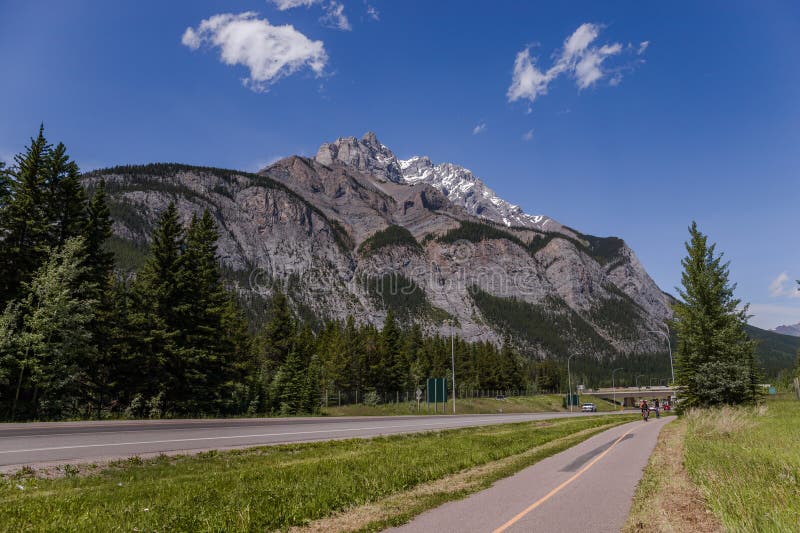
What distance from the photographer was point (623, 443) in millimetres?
21359

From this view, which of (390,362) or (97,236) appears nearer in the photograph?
(97,236)

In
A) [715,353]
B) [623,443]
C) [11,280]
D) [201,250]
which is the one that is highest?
[201,250]

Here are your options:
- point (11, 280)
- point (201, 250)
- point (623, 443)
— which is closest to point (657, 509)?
point (623, 443)

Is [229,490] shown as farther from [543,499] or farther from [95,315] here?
[95,315]

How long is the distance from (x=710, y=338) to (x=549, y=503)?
28.0 m

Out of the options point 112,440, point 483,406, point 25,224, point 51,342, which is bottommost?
point 483,406

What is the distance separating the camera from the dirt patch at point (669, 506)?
291 inches

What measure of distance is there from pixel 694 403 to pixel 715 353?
13.3 ft

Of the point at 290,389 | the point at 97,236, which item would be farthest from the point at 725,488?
the point at 290,389

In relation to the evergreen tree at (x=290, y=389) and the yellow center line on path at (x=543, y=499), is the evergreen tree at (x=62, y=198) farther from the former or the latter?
the yellow center line on path at (x=543, y=499)

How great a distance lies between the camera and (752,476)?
30.8 feet

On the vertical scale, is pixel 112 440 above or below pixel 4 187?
below

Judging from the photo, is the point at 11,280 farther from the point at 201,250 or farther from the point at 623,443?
the point at 623,443

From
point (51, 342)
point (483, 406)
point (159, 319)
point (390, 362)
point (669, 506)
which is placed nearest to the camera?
point (669, 506)
